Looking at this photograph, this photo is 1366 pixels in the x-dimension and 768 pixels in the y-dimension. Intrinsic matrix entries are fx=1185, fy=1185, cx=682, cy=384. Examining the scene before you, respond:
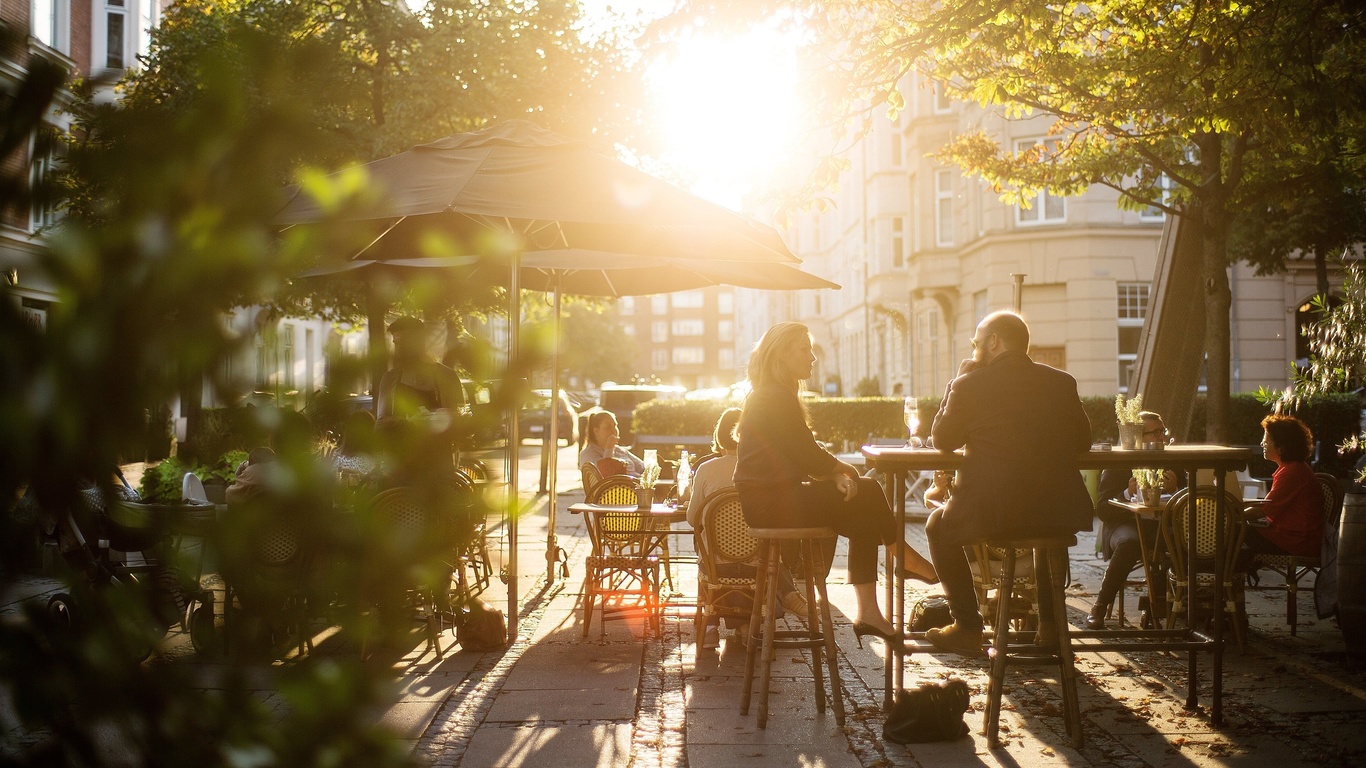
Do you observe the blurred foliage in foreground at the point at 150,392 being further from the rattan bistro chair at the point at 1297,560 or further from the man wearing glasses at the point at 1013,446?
the rattan bistro chair at the point at 1297,560

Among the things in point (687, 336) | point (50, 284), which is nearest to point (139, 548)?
point (50, 284)

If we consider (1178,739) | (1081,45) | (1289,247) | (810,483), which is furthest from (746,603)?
(1289,247)

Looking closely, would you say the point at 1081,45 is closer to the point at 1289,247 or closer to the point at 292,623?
the point at 292,623

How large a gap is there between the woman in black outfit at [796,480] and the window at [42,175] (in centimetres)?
440

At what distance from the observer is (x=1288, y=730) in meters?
5.06

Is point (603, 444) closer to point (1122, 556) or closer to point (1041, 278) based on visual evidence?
point (1122, 556)

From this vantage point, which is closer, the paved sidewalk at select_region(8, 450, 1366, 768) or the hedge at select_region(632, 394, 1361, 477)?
the paved sidewalk at select_region(8, 450, 1366, 768)

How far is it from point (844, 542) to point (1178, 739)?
7457mm

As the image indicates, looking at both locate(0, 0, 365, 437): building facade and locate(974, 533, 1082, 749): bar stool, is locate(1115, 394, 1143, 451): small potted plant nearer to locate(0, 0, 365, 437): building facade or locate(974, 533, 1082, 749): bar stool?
locate(974, 533, 1082, 749): bar stool

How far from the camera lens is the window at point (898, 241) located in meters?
41.1

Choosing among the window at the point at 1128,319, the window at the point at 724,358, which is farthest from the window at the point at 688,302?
the window at the point at 1128,319

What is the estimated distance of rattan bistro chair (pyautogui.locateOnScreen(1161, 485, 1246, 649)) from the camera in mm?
6309

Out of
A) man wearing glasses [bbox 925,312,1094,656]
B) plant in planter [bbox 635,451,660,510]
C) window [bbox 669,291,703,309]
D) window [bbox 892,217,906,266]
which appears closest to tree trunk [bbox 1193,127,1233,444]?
plant in planter [bbox 635,451,660,510]

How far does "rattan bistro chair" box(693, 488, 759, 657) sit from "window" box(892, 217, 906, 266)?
35.5 meters
